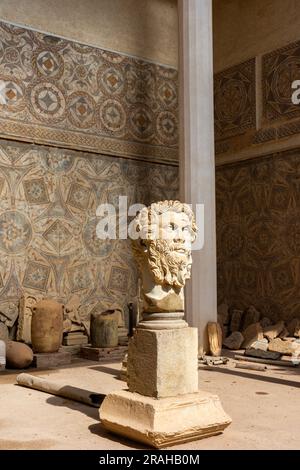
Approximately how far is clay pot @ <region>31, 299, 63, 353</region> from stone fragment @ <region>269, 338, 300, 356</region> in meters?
3.72

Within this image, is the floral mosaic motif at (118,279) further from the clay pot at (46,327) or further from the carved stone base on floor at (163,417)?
the carved stone base on floor at (163,417)

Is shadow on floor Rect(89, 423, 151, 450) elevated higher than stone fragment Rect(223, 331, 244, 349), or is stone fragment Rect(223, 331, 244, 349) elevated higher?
stone fragment Rect(223, 331, 244, 349)

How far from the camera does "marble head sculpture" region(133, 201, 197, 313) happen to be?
468 centimetres

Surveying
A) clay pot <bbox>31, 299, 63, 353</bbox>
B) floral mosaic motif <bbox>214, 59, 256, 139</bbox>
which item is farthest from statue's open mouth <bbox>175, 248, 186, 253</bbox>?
floral mosaic motif <bbox>214, 59, 256, 139</bbox>

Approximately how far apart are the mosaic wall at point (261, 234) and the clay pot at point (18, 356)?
16.8ft

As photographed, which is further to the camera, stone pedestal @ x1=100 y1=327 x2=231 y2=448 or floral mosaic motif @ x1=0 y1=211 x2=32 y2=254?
floral mosaic motif @ x1=0 y1=211 x2=32 y2=254

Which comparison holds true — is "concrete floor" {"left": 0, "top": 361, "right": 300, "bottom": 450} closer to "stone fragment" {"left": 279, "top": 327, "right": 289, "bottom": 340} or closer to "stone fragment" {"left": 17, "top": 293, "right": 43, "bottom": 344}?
"stone fragment" {"left": 17, "top": 293, "right": 43, "bottom": 344}

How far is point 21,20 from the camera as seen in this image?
10.3 meters

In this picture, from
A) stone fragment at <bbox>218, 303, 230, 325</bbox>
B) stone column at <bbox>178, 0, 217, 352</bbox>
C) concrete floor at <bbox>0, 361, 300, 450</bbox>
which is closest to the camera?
concrete floor at <bbox>0, 361, 300, 450</bbox>

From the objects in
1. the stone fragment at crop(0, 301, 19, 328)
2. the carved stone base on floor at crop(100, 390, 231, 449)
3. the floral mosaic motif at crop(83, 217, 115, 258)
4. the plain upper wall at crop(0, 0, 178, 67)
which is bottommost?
the carved stone base on floor at crop(100, 390, 231, 449)

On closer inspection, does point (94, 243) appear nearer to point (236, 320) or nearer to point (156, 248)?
point (236, 320)

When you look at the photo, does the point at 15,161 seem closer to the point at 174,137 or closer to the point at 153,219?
the point at 174,137

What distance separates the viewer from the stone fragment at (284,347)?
9.56 meters
